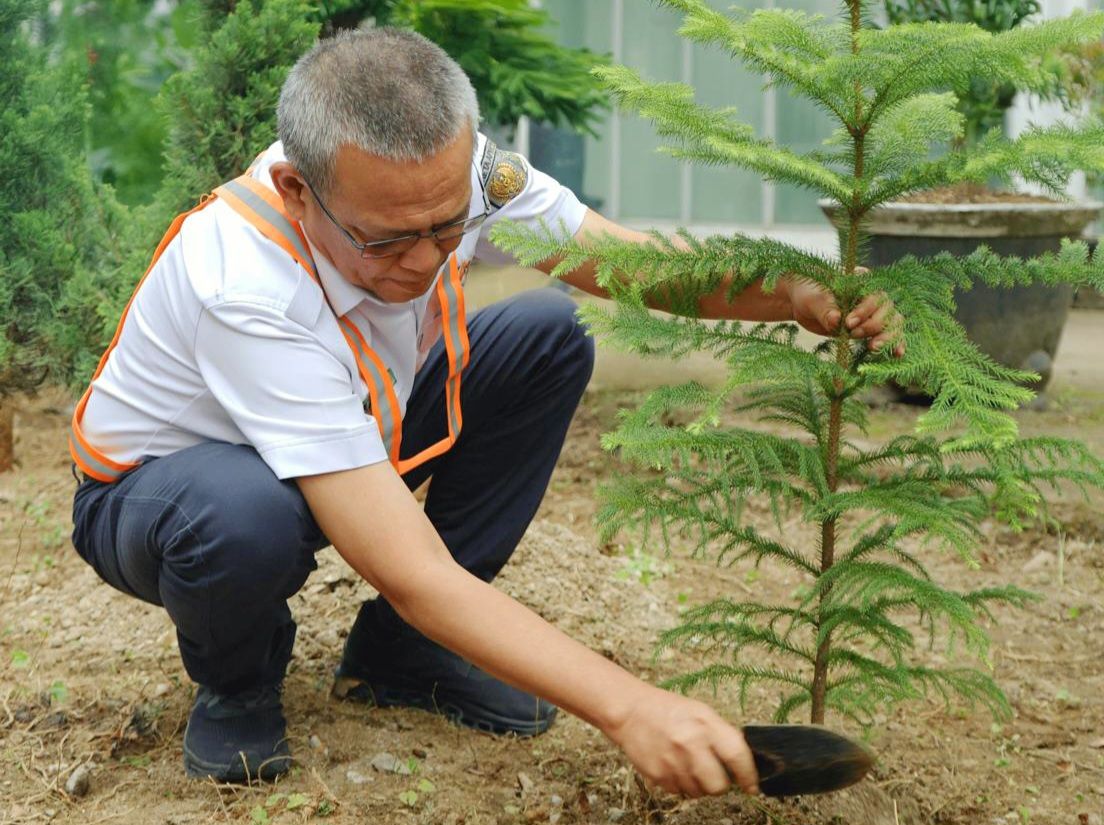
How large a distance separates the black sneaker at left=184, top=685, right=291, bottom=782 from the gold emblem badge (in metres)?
1.10

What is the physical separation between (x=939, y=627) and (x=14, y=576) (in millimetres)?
2604

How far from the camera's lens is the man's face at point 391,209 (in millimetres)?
1974

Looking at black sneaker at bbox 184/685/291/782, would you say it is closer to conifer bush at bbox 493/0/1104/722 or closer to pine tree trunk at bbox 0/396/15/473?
conifer bush at bbox 493/0/1104/722

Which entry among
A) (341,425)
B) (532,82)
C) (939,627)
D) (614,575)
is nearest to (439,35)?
(532,82)

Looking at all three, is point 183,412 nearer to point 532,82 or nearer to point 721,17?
point 721,17

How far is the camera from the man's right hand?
1747mm

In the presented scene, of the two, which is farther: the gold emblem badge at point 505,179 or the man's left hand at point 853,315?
the gold emblem badge at point 505,179

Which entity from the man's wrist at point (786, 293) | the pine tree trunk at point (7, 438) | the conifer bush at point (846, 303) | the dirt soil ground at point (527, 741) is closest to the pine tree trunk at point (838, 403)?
the conifer bush at point (846, 303)

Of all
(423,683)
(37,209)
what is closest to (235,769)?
(423,683)

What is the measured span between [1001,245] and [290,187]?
159 inches

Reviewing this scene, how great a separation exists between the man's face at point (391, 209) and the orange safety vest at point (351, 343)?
5cm

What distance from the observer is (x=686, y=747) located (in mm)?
1743

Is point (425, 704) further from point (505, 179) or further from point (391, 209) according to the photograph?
point (391, 209)

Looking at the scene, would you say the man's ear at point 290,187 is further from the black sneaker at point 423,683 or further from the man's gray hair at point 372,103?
the black sneaker at point 423,683
